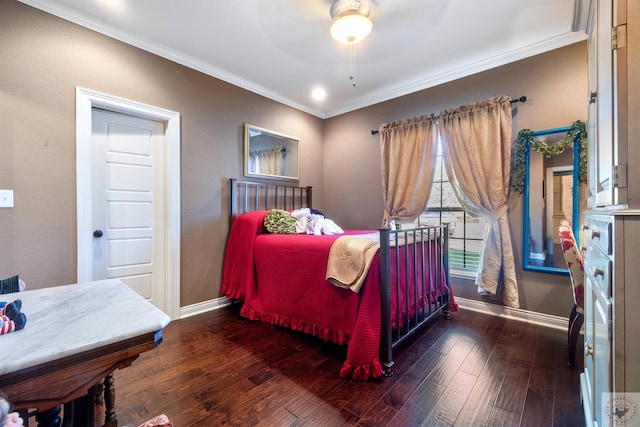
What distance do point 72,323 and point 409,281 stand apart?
1.97 m

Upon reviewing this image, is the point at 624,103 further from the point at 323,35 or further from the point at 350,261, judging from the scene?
the point at 323,35

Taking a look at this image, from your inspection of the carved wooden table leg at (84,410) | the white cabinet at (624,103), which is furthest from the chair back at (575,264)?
the carved wooden table leg at (84,410)

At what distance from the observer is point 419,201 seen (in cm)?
314

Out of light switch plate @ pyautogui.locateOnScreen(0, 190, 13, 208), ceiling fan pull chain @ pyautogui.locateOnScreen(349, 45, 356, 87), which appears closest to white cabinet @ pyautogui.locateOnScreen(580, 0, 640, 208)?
ceiling fan pull chain @ pyautogui.locateOnScreen(349, 45, 356, 87)

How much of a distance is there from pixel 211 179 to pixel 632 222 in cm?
305

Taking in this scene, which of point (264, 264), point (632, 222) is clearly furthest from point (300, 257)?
point (632, 222)

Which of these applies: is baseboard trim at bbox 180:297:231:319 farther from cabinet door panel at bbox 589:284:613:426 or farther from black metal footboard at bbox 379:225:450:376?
cabinet door panel at bbox 589:284:613:426

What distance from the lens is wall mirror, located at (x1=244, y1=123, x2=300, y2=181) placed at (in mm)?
3244

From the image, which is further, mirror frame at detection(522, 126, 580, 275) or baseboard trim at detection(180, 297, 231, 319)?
baseboard trim at detection(180, 297, 231, 319)

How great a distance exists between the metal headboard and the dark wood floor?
1.45 m

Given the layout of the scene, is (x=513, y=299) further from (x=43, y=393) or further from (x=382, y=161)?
(x=43, y=393)

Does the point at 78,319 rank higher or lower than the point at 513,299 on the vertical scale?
higher

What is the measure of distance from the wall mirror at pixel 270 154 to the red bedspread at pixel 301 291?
Answer: 2.53 ft

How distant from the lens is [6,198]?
1.83 m
